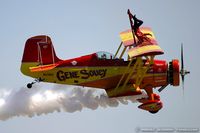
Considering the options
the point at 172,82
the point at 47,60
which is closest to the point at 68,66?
the point at 47,60

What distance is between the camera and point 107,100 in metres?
60.5

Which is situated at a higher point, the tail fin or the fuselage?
the tail fin

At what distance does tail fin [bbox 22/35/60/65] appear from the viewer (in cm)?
5966

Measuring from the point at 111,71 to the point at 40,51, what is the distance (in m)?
3.68

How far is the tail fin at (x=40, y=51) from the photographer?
59.7m

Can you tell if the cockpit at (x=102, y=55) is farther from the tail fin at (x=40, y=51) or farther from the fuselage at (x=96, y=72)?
the tail fin at (x=40, y=51)

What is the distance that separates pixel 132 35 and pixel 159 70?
288 centimetres

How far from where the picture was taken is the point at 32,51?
5978 centimetres

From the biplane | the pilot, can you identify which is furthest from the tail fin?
the pilot

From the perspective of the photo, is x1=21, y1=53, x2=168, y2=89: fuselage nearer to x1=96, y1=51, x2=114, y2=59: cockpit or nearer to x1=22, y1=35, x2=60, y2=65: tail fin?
x1=96, y1=51, x2=114, y2=59: cockpit

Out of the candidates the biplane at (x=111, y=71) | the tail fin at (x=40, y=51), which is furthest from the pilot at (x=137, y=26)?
the tail fin at (x=40, y=51)

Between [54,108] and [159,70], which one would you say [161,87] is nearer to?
[159,70]

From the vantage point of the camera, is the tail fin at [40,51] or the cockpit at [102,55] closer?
the cockpit at [102,55]

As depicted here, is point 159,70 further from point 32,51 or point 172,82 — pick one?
point 32,51
